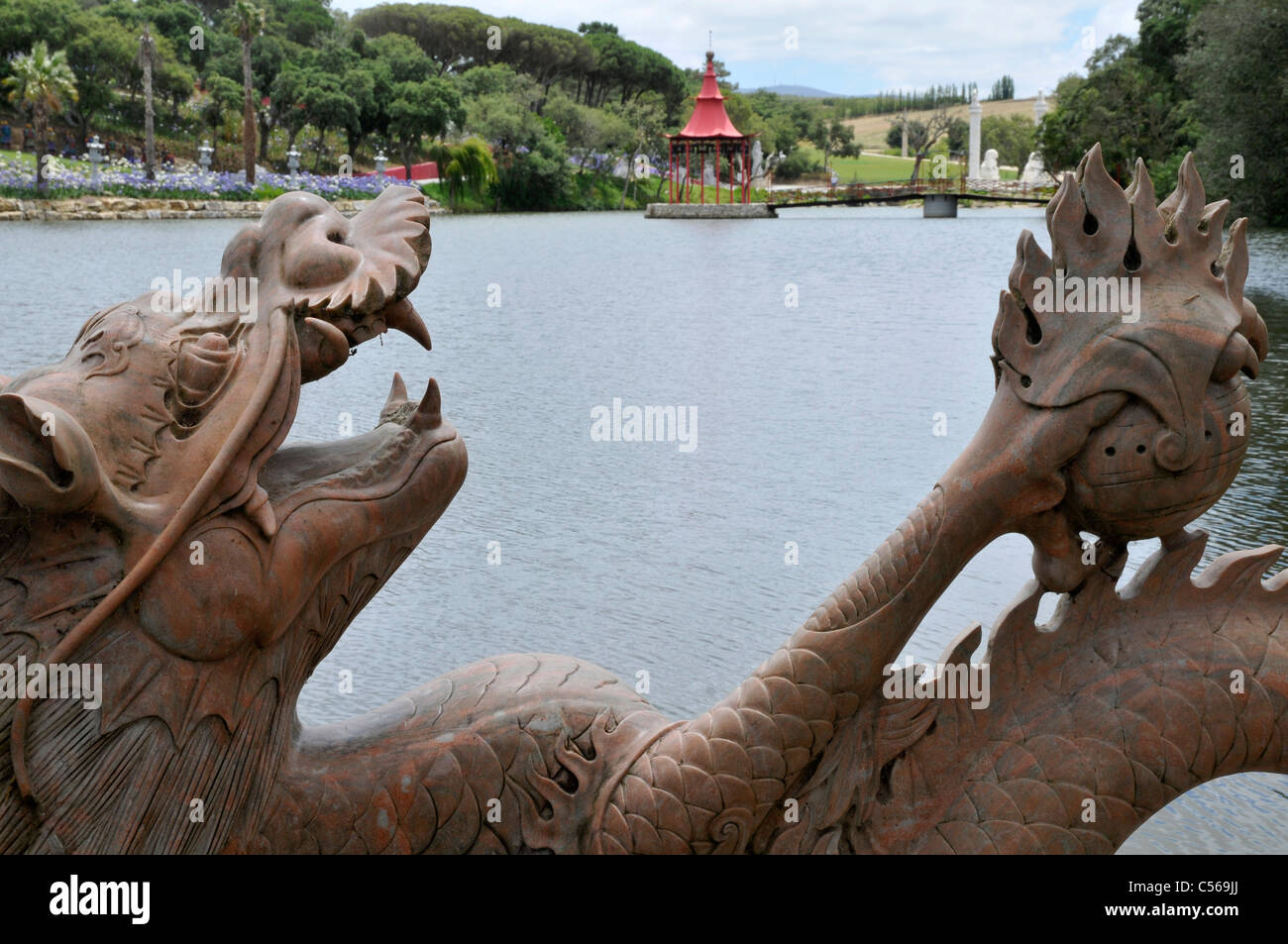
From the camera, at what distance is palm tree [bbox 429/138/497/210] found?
1226 inches

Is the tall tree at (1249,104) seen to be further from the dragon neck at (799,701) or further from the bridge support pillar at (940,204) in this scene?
the dragon neck at (799,701)

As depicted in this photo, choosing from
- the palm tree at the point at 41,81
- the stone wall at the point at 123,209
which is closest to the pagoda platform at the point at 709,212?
the stone wall at the point at 123,209

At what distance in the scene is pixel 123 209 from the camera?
21516 millimetres

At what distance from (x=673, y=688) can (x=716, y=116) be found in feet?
122

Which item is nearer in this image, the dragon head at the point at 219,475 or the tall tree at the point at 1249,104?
the dragon head at the point at 219,475

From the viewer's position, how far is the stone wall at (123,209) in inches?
787

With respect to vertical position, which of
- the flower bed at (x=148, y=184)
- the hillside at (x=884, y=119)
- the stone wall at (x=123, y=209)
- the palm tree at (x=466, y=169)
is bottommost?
the stone wall at (x=123, y=209)

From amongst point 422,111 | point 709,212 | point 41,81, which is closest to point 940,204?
point 709,212

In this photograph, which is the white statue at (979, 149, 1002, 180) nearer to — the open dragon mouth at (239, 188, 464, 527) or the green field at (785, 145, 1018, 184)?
the green field at (785, 145, 1018, 184)

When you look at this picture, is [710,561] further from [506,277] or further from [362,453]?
[506,277]

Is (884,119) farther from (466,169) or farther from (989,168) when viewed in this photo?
(466,169)

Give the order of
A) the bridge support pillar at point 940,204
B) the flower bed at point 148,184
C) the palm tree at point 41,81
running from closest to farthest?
the flower bed at point 148,184
the palm tree at point 41,81
the bridge support pillar at point 940,204

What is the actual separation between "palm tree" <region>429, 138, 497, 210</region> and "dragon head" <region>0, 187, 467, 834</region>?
3009 centimetres

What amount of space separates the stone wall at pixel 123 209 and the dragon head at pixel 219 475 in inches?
723
